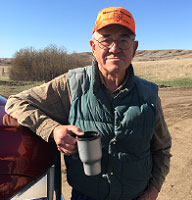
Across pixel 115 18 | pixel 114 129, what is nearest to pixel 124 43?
pixel 115 18

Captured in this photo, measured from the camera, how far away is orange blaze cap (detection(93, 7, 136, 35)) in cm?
152

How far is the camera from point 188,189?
3.50 meters

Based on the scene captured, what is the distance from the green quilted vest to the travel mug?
0.28 m

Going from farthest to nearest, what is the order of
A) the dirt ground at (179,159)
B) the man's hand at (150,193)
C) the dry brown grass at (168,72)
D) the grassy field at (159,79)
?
the dry brown grass at (168,72), the grassy field at (159,79), the dirt ground at (179,159), the man's hand at (150,193)

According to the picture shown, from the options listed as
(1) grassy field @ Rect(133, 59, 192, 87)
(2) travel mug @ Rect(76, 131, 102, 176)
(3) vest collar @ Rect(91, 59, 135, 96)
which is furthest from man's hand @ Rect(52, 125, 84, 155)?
(1) grassy field @ Rect(133, 59, 192, 87)

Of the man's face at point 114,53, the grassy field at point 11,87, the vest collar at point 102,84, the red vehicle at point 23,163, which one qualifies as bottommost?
the grassy field at point 11,87

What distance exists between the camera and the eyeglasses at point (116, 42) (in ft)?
5.10

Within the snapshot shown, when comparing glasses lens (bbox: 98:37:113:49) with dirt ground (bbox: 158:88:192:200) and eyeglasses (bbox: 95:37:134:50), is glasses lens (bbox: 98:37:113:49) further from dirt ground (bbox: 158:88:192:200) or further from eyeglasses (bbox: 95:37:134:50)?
dirt ground (bbox: 158:88:192:200)

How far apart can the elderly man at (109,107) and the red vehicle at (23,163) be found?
0.13 m

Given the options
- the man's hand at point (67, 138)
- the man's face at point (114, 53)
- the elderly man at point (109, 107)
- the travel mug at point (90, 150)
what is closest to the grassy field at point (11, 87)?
the elderly man at point (109, 107)

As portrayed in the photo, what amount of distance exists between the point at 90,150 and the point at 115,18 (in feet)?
2.95

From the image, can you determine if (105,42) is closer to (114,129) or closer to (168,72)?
(114,129)

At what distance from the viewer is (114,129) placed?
4.90 ft

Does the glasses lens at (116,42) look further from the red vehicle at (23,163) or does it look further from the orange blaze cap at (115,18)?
the red vehicle at (23,163)
